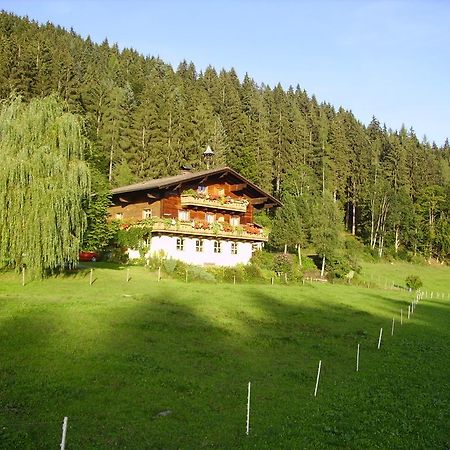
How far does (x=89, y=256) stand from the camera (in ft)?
146

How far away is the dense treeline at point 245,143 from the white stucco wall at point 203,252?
12.9 meters

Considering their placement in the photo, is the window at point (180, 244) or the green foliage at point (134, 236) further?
the window at point (180, 244)

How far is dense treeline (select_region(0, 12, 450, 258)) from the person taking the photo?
72812 mm

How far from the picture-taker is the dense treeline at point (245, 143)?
72.8 m

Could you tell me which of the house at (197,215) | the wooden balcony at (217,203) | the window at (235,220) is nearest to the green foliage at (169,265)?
the house at (197,215)

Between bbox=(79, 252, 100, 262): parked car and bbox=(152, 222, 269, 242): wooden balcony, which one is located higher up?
bbox=(152, 222, 269, 242): wooden balcony

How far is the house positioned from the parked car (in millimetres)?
3189

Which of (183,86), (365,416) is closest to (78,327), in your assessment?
(365,416)

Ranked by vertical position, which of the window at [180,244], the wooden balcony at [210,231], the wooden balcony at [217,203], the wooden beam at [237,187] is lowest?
the window at [180,244]

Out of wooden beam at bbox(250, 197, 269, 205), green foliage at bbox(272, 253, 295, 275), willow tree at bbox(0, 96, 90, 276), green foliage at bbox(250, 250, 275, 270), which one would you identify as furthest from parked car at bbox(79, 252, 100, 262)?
wooden beam at bbox(250, 197, 269, 205)

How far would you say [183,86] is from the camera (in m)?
110

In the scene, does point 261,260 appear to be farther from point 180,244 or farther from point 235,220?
point 180,244

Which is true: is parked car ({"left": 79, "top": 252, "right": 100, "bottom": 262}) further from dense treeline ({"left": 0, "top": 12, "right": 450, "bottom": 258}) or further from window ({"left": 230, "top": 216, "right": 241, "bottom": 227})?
window ({"left": 230, "top": 216, "right": 241, "bottom": 227})

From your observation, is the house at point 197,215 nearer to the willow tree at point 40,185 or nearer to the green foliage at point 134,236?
the green foliage at point 134,236
